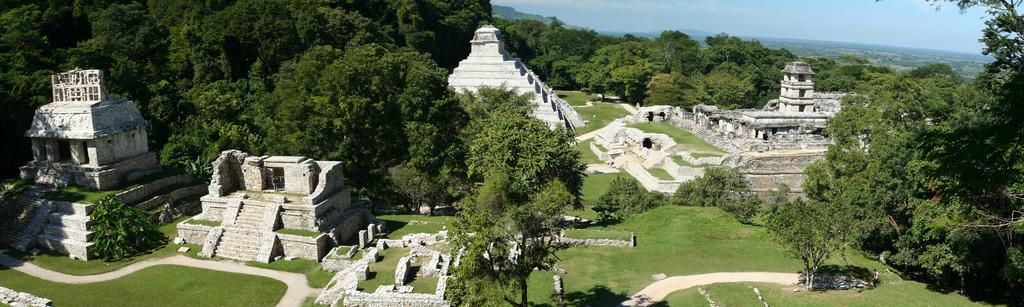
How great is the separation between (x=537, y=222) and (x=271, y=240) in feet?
40.2

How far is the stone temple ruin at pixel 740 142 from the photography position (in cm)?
4247

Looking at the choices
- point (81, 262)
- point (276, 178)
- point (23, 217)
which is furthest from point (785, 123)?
point (23, 217)

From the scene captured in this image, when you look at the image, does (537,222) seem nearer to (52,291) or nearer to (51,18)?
(52,291)

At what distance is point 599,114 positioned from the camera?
67062 millimetres

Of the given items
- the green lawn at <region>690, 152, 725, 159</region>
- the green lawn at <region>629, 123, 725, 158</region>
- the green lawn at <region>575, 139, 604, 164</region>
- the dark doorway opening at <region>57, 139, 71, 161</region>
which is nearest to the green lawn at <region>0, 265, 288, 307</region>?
the dark doorway opening at <region>57, 139, 71, 161</region>

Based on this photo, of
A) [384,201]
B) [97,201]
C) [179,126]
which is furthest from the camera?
[179,126]

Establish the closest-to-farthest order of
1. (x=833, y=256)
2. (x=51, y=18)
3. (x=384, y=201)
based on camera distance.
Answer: (x=833, y=256) → (x=384, y=201) → (x=51, y=18)

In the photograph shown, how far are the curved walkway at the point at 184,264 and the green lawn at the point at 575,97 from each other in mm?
55813

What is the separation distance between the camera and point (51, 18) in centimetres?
4356

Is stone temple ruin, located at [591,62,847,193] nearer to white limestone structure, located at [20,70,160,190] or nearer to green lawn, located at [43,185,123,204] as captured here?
white limestone structure, located at [20,70,160,190]

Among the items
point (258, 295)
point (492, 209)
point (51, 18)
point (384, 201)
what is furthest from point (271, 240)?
point (51, 18)

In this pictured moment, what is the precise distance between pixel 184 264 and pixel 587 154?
110 feet

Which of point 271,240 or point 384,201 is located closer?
point 271,240

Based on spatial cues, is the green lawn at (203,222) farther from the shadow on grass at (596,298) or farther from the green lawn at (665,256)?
the shadow on grass at (596,298)
